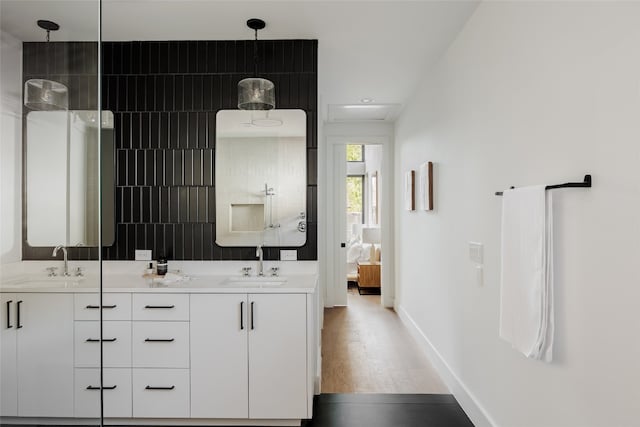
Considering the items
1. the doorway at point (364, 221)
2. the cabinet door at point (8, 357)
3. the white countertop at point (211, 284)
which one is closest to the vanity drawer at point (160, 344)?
the white countertop at point (211, 284)

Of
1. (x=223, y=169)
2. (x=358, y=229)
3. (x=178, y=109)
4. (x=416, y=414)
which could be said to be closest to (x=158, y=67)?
(x=178, y=109)

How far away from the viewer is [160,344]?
2.44m

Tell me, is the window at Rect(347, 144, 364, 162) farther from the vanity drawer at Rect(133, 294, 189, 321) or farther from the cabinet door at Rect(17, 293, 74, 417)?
the cabinet door at Rect(17, 293, 74, 417)

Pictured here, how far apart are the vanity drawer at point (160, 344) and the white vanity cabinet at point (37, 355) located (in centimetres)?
Answer: 181

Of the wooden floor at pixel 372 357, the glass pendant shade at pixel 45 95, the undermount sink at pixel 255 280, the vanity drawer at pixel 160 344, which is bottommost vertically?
the wooden floor at pixel 372 357

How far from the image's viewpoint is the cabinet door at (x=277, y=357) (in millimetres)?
2441

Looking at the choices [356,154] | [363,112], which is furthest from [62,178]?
[356,154]

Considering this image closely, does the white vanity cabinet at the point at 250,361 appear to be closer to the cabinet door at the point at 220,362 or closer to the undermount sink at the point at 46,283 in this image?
the cabinet door at the point at 220,362

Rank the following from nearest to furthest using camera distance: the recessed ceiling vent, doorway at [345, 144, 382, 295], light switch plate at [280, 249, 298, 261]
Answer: light switch plate at [280, 249, 298, 261] < the recessed ceiling vent < doorway at [345, 144, 382, 295]

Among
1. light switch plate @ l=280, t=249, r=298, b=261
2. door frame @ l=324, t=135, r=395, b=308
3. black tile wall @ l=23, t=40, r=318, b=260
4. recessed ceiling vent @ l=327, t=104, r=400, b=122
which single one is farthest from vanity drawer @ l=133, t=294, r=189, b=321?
door frame @ l=324, t=135, r=395, b=308

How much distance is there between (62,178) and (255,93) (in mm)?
2270

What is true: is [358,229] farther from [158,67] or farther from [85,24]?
[85,24]

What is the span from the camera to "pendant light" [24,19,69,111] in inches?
21.0

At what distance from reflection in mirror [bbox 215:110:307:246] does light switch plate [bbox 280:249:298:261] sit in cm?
5
